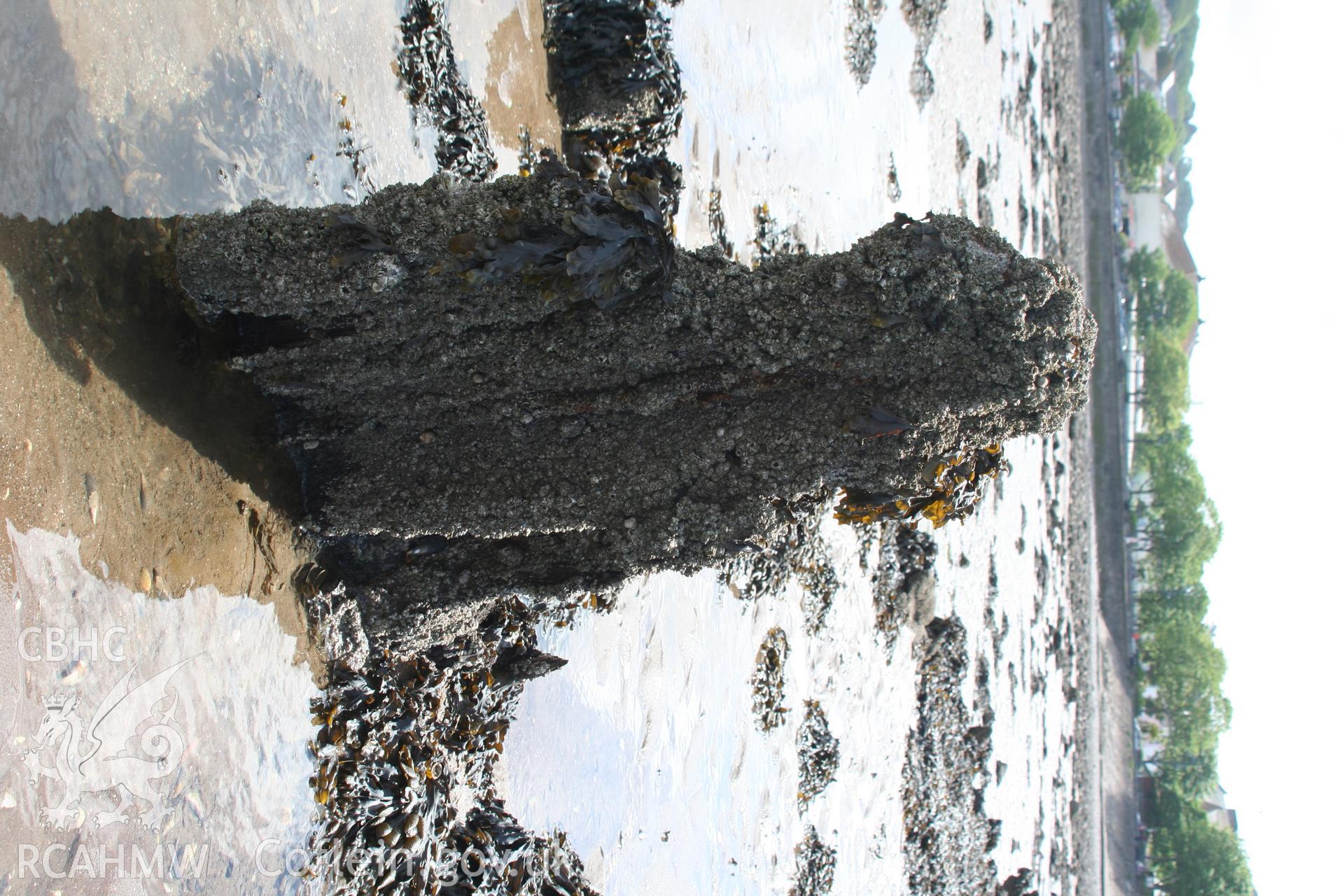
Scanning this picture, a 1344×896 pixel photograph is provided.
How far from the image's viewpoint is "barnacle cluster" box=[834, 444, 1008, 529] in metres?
3.29

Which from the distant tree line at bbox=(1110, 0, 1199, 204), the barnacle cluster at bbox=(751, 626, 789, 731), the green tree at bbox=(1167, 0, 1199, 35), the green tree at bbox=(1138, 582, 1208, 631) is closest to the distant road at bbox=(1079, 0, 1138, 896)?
the green tree at bbox=(1138, 582, 1208, 631)

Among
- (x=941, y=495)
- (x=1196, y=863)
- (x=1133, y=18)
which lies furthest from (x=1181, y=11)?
(x=941, y=495)

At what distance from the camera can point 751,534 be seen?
334 centimetres

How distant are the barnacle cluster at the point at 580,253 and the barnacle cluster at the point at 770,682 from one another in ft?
12.6

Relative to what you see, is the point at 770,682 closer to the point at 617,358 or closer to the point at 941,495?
the point at 941,495

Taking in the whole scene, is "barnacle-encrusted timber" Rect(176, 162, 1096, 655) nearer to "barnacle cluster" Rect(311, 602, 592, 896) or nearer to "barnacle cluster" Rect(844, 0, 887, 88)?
"barnacle cluster" Rect(311, 602, 592, 896)

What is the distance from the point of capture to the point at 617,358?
3.23 m

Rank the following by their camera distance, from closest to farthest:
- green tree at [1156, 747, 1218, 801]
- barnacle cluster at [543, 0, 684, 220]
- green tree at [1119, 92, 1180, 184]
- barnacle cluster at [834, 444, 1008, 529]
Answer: barnacle cluster at [834, 444, 1008, 529]
barnacle cluster at [543, 0, 684, 220]
green tree at [1156, 747, 1218, 801]
green tree at [1119, 92, 1180, 184]

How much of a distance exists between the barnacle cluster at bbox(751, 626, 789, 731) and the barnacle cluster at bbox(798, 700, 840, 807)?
28cm

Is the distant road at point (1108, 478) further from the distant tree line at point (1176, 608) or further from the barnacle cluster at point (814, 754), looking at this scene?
the barnacle cluster at point (814, 754)

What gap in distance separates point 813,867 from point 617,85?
17.9 feet

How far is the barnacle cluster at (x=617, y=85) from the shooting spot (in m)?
5.86

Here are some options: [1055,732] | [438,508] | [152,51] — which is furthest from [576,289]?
[1055,732]

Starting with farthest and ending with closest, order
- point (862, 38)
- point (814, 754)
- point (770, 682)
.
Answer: point (862, 38), point (814, 754), point (770, 682)
